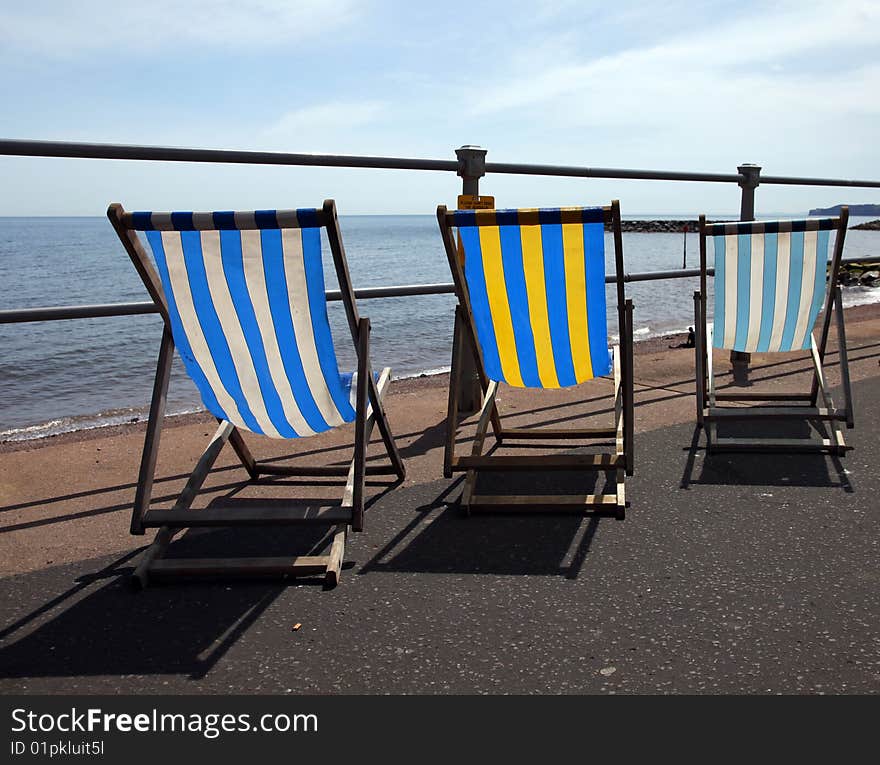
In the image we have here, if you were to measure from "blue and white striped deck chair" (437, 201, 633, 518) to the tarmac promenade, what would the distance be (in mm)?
163

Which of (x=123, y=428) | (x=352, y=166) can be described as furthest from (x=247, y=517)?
(x=123, y=428)

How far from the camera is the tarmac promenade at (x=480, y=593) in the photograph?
7.12 ft

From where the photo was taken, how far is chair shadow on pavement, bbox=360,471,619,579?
282 centimetres

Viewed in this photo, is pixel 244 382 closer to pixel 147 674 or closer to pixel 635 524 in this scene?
pixel 147 674

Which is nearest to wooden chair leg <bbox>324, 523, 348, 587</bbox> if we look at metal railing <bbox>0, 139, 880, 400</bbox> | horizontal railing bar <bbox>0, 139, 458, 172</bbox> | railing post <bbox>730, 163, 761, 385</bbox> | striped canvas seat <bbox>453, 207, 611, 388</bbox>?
striped canvas seat <bbox>453, 207, 611, 388</bbox>

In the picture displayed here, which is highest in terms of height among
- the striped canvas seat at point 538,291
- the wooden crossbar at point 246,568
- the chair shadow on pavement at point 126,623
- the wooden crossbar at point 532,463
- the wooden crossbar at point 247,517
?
the striped canvas seat at point 538,291

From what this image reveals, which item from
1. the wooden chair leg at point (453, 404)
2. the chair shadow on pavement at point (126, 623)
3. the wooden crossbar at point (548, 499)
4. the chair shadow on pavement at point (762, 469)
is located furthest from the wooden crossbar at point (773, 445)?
the chair shadow on pavement at point (126, 623)

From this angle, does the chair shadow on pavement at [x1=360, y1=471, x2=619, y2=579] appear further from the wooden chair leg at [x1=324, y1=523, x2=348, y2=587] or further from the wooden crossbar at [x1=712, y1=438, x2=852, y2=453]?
the wooden crossbar at [x1=712, y1=438, x2=852, y2=453]

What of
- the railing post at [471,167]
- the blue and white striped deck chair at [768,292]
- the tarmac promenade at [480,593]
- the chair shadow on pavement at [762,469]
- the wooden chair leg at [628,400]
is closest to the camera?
the tarmac promenade at [480,593]

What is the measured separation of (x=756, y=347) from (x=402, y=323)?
1161 centimetres

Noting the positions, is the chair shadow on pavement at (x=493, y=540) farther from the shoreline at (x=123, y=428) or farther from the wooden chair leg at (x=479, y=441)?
the shoreline at (x=123, y=428)

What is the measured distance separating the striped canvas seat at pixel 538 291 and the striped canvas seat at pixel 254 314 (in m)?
0.71

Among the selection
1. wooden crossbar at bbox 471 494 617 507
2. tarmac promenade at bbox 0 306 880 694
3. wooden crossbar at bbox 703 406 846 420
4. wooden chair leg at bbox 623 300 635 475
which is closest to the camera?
tarmac promenade at bbox 0 306 880 694

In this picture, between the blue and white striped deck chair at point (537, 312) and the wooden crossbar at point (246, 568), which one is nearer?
the wooden crossbar at point (246, 568)
